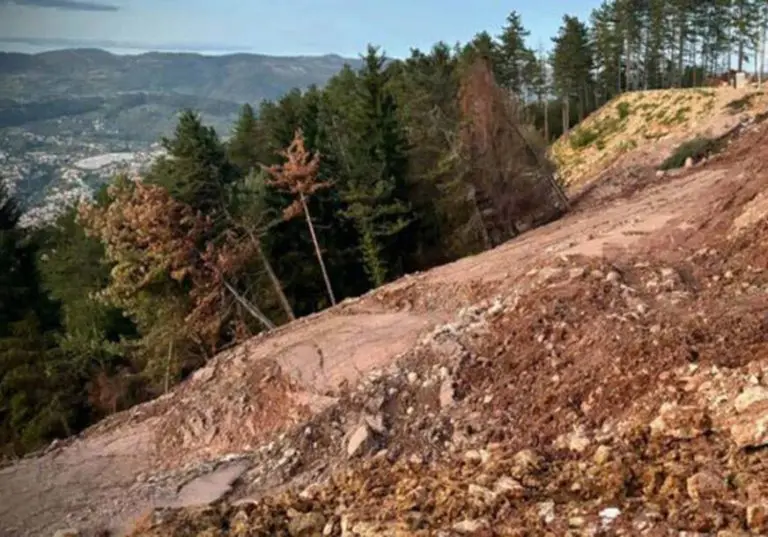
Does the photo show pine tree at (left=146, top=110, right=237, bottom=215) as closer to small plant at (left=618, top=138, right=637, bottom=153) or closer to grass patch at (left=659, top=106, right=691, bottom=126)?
small plant at (left=618, top=138, right=637, bottom=153)

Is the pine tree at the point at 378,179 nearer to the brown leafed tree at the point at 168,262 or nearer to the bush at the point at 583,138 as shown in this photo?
the brown leafed tree at the point at 168,262

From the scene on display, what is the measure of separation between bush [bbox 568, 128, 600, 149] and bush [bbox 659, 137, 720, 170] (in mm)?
16684

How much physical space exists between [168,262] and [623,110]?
1384 inches

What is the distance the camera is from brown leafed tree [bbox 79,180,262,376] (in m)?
23.7

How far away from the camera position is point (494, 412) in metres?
11.4

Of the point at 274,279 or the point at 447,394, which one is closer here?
the point at 447,394

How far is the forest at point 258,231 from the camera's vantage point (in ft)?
78.9

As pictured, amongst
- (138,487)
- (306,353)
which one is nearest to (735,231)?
(306,353)

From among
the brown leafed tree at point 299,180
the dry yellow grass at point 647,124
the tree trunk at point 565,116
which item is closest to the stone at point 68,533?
the brown leafed tree at point 299,180

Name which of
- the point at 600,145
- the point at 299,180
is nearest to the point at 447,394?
the point at 299,180

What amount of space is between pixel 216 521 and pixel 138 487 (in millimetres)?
6795

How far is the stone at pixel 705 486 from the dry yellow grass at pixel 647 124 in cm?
2971

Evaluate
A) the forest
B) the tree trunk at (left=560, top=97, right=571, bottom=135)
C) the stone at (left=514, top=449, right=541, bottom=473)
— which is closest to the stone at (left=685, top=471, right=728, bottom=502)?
the stone at (left=514, top=449, right=541, bottom=473)

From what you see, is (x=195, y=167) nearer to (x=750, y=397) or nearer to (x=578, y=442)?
(x=578, y=442)
